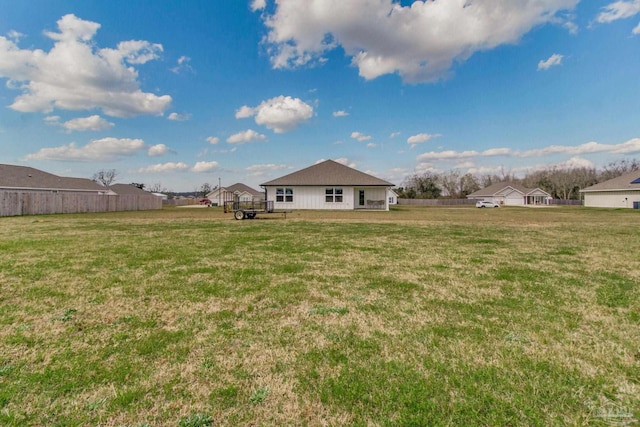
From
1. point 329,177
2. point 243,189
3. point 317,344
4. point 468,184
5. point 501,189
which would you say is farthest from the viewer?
point 468,184

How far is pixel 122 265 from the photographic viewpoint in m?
5.85

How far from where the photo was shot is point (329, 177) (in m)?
29.8

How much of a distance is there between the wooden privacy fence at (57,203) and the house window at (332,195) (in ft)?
64.8

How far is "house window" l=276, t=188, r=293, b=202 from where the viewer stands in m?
29.1

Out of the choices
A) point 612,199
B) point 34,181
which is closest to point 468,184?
point 612,199

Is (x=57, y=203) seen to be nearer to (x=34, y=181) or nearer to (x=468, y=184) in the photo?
(x=34, y=181)

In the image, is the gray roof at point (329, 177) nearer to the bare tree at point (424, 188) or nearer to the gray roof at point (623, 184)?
the gray roof at point (623, 184)

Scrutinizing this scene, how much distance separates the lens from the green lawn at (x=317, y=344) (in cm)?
200

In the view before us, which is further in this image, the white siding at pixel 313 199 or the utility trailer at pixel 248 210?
the white siding at pixel 313 199

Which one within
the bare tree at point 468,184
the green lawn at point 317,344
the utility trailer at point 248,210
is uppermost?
the bare tree at point 468,184

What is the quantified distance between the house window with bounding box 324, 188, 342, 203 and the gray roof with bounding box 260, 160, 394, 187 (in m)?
0.64

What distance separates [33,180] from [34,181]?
0.59ft

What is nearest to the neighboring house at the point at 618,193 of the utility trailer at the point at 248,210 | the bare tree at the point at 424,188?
the bare tree at the point at 424,188

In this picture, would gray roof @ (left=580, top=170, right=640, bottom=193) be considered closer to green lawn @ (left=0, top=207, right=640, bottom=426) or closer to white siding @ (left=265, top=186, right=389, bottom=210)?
white siding @ (left=265, top=186, right=389, bottom=210)
